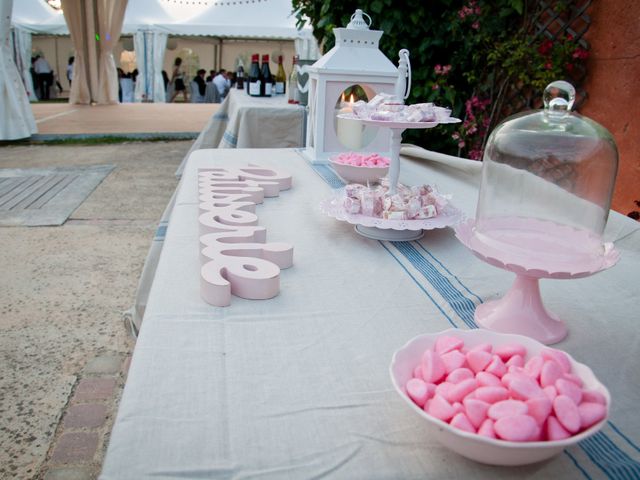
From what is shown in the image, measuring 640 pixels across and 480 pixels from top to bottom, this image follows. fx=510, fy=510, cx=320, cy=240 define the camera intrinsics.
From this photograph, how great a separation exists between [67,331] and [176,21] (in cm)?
1044

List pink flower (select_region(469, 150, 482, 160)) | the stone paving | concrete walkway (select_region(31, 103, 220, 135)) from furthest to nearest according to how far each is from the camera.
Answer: concrete walkway (select_region(31, 103, 220, 135)) < pink flower (select_region(469, 150, 482, 160)) < the stone paving

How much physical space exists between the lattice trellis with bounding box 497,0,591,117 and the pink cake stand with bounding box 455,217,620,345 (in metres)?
2.13

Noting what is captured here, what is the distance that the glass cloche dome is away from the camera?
2.22 feet

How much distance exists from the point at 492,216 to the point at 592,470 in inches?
16.6

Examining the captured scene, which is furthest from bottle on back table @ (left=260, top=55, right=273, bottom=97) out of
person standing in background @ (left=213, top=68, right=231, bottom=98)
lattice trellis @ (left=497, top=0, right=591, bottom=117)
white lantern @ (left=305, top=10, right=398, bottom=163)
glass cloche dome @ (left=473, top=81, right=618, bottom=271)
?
person standing in background @ (left=213, top=68, right=231, bottom=98)

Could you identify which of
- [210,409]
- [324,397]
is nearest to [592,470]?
[324,397]

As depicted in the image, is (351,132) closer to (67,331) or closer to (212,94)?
(67,331)

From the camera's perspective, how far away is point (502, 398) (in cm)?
43

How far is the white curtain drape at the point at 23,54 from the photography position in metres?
10.7

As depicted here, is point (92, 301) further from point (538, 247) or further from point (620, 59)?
point (620, 59)

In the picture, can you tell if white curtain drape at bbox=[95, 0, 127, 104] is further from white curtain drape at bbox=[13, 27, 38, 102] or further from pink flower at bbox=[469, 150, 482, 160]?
pink flower at bbox=[469, 150, 482, 160]

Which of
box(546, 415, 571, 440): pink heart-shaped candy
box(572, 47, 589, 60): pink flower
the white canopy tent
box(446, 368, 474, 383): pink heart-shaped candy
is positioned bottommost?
box(546, 415, 571, 440): pink heart-shaped candy

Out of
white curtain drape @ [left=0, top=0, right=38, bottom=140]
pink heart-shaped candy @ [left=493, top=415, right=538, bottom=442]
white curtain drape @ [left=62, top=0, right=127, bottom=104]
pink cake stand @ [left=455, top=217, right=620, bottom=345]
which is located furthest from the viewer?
white curtain drape @ [left=62, top=0, right=127, bottom=104]

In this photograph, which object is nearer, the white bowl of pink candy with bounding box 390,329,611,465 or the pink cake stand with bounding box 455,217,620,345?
the white bowl of pink candy with bounding box 390,329,611,465
